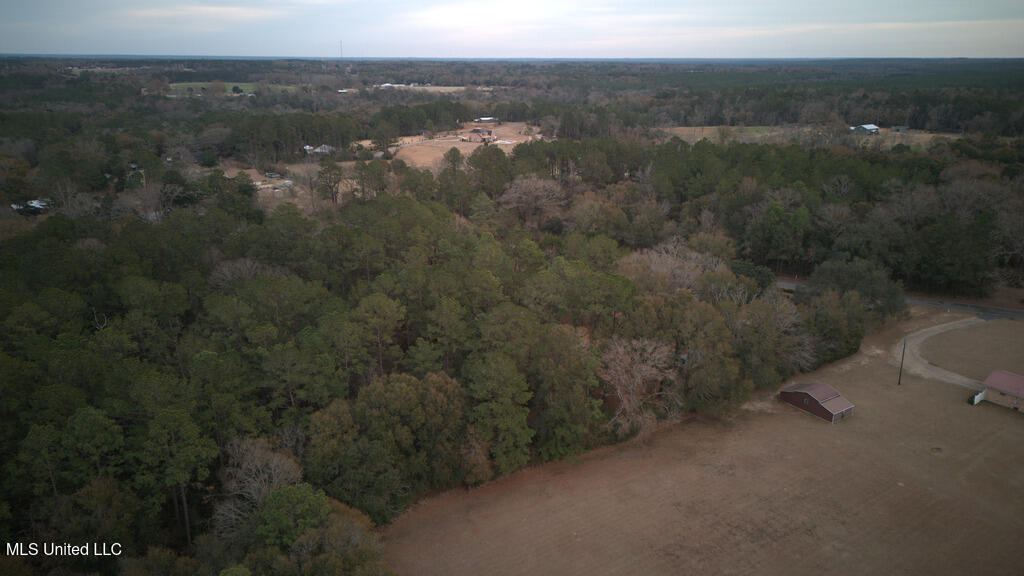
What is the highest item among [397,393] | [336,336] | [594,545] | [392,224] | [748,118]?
[748,118]

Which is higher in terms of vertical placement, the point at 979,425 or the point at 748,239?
the point at 748,239

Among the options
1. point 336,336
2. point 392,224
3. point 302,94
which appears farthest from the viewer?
point 302,94

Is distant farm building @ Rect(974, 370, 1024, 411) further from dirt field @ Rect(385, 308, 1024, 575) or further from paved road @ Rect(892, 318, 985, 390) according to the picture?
paved road @ Rect(892, 318, 985, 390)

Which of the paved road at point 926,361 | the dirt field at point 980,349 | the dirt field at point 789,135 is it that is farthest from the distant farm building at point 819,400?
the dirt field at point 789,135

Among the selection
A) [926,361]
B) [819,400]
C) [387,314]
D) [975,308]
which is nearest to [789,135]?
[975,308]

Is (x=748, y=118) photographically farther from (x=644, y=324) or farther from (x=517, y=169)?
(x=644, y=324)

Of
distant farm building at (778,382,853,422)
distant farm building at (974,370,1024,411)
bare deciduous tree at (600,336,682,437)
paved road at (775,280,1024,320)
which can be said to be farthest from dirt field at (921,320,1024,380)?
bare deciduous tree at (600,336,682,437)

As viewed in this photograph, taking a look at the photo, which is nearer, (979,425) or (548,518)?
(548,518)

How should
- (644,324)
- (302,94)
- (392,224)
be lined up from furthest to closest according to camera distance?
1. (302,94)
2. (392,224)
3. (644,324)

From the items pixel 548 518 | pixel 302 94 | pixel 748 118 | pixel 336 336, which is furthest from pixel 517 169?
pixel 302 94
